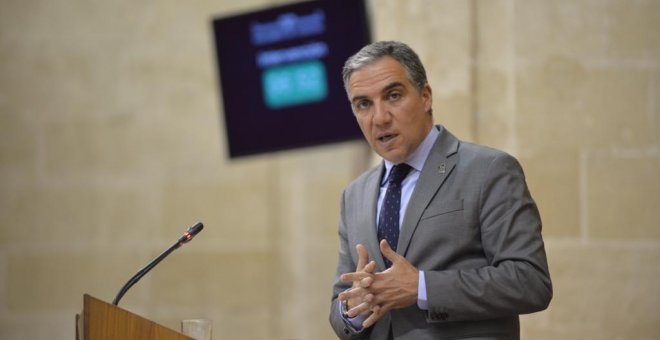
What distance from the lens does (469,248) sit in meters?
2.52

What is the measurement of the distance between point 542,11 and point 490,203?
6.45 feet

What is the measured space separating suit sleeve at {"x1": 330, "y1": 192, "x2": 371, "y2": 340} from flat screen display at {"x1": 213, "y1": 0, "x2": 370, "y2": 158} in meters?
2.11

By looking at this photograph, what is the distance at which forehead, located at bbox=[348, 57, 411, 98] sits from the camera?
2.66 metres

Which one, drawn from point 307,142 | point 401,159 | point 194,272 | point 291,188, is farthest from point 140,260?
point 401,159

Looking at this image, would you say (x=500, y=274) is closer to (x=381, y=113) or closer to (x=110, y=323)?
(x=381, y=113)

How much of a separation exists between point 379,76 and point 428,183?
1.09ft

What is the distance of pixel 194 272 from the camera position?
19.4ft

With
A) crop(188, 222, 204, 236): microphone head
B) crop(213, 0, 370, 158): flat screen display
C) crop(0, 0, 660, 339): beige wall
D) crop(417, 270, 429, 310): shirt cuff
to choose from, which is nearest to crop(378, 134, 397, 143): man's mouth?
crop(417, 270, 429, 310): shirt cuff

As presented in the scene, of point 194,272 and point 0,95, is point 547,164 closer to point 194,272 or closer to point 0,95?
point 194,272

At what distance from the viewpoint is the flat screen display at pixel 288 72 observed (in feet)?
16.5

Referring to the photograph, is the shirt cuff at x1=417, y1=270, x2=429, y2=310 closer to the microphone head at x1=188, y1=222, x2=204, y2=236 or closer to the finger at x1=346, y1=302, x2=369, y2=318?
the finger at x1=346, y1=302, x2=369, y2=318

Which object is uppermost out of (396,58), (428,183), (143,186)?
(396,58)

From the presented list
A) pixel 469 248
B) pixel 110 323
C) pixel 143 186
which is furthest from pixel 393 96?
pixel 143 186

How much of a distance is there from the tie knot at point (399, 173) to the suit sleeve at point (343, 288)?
0.80 feet
